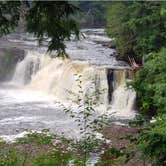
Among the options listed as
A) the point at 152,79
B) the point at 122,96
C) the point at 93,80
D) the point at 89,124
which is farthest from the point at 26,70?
→ the point at 89,124

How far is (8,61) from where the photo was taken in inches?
A: 990

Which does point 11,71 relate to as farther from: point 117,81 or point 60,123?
point 60,123

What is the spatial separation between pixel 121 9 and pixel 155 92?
14.9 meters

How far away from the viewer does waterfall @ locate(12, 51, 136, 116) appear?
19.0 metres

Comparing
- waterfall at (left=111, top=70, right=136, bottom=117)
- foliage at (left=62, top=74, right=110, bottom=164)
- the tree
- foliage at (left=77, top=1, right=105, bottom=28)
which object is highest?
foliage at (left=77, top=1, right=105, bottom=28)

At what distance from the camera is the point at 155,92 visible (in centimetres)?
1125

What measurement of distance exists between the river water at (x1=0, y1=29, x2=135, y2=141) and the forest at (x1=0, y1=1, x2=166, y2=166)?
56 mm

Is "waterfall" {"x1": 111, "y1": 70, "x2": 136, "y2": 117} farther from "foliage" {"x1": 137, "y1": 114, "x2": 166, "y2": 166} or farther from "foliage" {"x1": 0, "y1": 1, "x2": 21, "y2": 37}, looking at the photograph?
"foliage" {"x1": 0, "y1": 1, "x2": 21, "y2": 37}

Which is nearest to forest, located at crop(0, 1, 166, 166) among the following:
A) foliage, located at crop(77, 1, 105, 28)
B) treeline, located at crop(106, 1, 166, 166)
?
treeline, located at crop(106, 1, 166, 166)

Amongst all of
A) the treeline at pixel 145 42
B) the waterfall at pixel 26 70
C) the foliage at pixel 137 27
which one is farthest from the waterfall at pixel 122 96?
the waterfall at pixel 26 70

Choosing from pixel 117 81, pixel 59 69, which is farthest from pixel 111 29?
pixel 117 81

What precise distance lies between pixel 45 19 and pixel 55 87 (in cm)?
1698

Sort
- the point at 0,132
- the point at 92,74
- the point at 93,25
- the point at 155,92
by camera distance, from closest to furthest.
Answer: the point at 155,92, the point at 0,132, the point at 92,74, the point at 93,25

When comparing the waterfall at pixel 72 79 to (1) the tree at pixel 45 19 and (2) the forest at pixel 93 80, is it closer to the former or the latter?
(2) the forest at pixel 93 80
